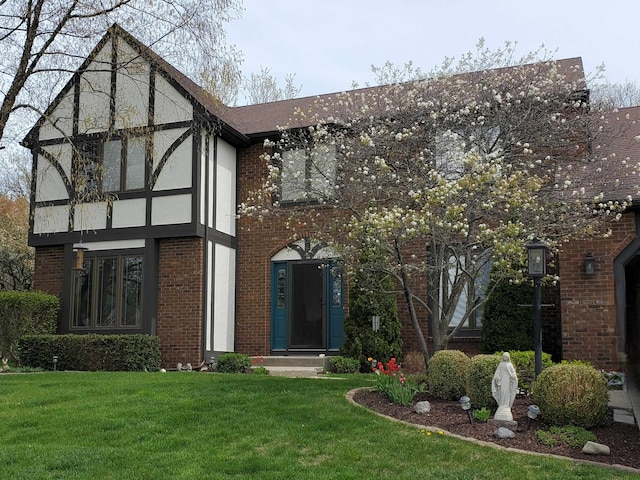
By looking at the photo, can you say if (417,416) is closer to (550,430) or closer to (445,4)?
(550,430)

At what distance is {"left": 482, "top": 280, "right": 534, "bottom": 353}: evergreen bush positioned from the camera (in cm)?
1235

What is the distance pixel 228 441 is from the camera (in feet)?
23.0

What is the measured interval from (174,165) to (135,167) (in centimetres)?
103

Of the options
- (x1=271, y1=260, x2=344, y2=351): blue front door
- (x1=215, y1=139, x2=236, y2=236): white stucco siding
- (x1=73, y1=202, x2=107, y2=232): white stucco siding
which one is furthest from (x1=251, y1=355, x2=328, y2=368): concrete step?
(x1=73, y1=202, x2=107, y2=232): white stucco siding

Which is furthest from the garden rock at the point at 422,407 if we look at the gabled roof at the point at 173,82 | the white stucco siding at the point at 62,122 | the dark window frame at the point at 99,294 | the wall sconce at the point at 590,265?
the white stucco siding at the point at 62,122

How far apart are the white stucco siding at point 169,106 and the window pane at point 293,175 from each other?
2380 mm

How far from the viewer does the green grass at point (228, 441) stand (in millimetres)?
6113

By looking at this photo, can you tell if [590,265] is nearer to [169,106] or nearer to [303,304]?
[303,304]

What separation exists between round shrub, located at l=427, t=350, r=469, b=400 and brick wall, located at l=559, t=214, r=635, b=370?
3.89m

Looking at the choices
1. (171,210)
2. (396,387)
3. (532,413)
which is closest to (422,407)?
(396,387)

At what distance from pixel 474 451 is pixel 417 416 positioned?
1.33 metres

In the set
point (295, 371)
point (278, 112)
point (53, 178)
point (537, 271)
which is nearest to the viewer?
point (537, 271)

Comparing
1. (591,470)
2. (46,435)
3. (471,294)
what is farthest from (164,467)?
(471,294)

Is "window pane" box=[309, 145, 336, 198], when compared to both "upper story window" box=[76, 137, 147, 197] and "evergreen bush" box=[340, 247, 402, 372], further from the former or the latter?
"upper story window" box=[76, 137, 147, 197]
